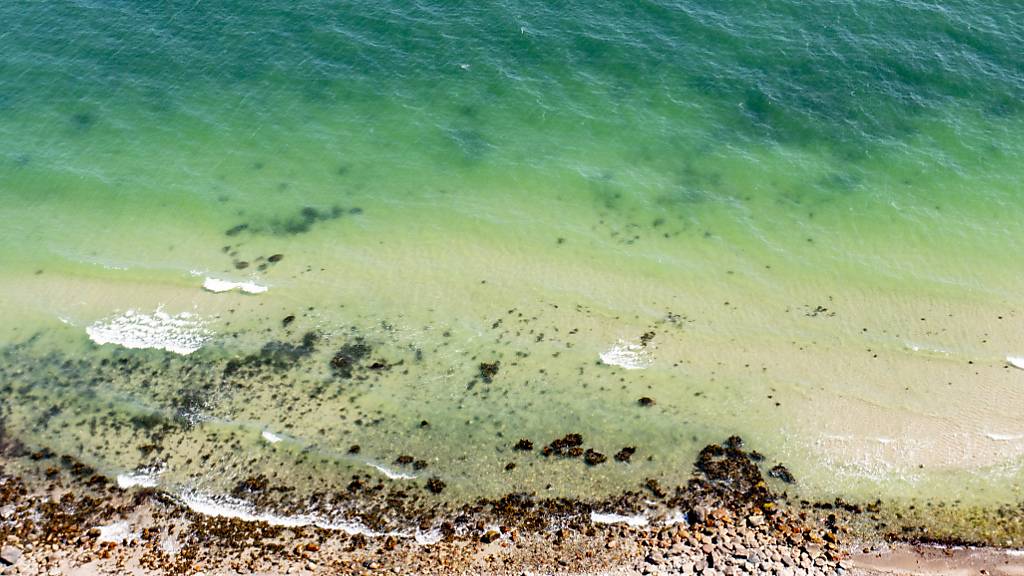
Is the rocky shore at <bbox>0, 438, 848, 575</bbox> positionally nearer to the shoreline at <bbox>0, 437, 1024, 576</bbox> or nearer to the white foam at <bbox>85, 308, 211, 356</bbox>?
the shoreline at <bbox>0, 437, 1024, 576</bbox>

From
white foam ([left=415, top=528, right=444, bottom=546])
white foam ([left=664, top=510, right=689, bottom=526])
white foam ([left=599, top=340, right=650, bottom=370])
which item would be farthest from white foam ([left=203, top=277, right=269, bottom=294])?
white foam ([left=664, top=510, right=689, bottom=526])

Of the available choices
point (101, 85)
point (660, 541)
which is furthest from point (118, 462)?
point (101, 85)

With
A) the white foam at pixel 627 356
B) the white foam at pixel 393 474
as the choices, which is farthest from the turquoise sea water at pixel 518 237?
the white foam at pixel 393 474

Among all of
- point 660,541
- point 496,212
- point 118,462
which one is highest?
point 496,212

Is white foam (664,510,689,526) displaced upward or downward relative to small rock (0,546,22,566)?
upward

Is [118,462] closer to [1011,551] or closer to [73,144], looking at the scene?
[73,144]

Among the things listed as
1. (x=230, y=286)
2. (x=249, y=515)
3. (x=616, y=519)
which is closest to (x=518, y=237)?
(x=230, y=286)
